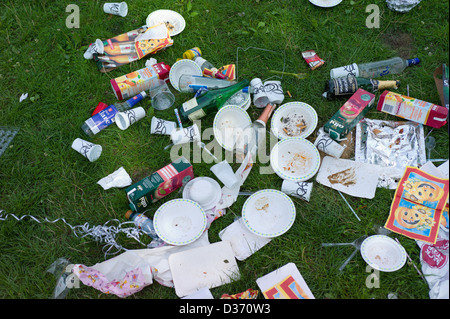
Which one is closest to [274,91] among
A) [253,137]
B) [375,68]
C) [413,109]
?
[253,137]

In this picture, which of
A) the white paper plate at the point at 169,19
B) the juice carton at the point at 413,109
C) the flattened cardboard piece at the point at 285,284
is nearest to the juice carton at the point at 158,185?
the flattened cardboard piece at the point at 285,284

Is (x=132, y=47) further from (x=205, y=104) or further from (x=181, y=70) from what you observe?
(x=205, y=104)

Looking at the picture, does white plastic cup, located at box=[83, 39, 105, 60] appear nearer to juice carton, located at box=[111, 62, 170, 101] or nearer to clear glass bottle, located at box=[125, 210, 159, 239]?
juice carton, located at box=[111, 62, 170, 101]

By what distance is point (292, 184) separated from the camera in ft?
8.84

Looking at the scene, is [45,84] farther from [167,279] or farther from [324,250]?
[324,250]

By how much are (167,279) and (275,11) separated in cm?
256

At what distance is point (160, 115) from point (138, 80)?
14.4 inches

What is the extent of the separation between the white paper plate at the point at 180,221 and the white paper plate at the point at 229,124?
1.85 ft

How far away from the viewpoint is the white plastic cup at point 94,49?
3.26 metres

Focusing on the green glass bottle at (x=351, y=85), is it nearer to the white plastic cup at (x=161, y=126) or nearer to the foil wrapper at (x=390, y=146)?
the foil wrapper at (x=390, y=146)

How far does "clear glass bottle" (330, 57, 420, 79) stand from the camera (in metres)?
3.12
